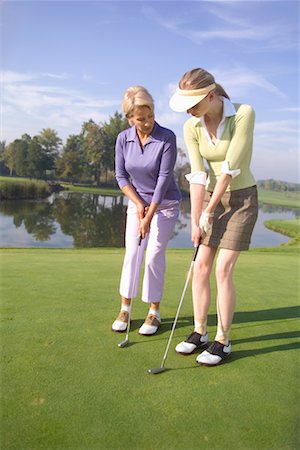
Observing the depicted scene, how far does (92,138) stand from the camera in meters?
60.7

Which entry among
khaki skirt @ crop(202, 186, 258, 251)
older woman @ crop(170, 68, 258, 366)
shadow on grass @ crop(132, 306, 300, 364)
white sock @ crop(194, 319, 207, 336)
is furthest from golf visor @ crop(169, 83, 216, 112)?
shadow on grass @ crop(132, 306, 300, 364)

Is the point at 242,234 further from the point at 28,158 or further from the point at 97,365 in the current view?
the point at 28,158

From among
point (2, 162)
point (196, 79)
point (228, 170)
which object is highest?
point (2, 162)

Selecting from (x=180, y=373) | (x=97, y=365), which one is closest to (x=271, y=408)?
(x=180, y=373)

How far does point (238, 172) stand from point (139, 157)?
0.92 meters

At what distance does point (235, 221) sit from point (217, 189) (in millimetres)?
272

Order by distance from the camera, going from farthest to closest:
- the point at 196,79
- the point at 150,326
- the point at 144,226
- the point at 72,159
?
the point at 72,159
the point at 144,226
the point at 150,326
the point at 196,79

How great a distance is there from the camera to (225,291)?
2842 millimetres

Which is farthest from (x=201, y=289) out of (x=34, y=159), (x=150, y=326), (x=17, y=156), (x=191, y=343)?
(x=17, y=156)

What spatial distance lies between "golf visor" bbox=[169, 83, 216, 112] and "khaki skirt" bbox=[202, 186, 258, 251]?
0.66 m

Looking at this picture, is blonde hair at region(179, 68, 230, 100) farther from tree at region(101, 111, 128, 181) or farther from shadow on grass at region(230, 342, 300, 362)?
tree at region(101, 111, 128, 181)

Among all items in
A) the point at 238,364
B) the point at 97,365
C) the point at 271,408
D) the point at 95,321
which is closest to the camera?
the point at 271,408

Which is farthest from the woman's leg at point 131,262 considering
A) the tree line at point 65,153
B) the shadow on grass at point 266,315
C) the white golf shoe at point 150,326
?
the tree line at point 65,153

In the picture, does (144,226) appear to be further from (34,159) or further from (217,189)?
(34,159)
